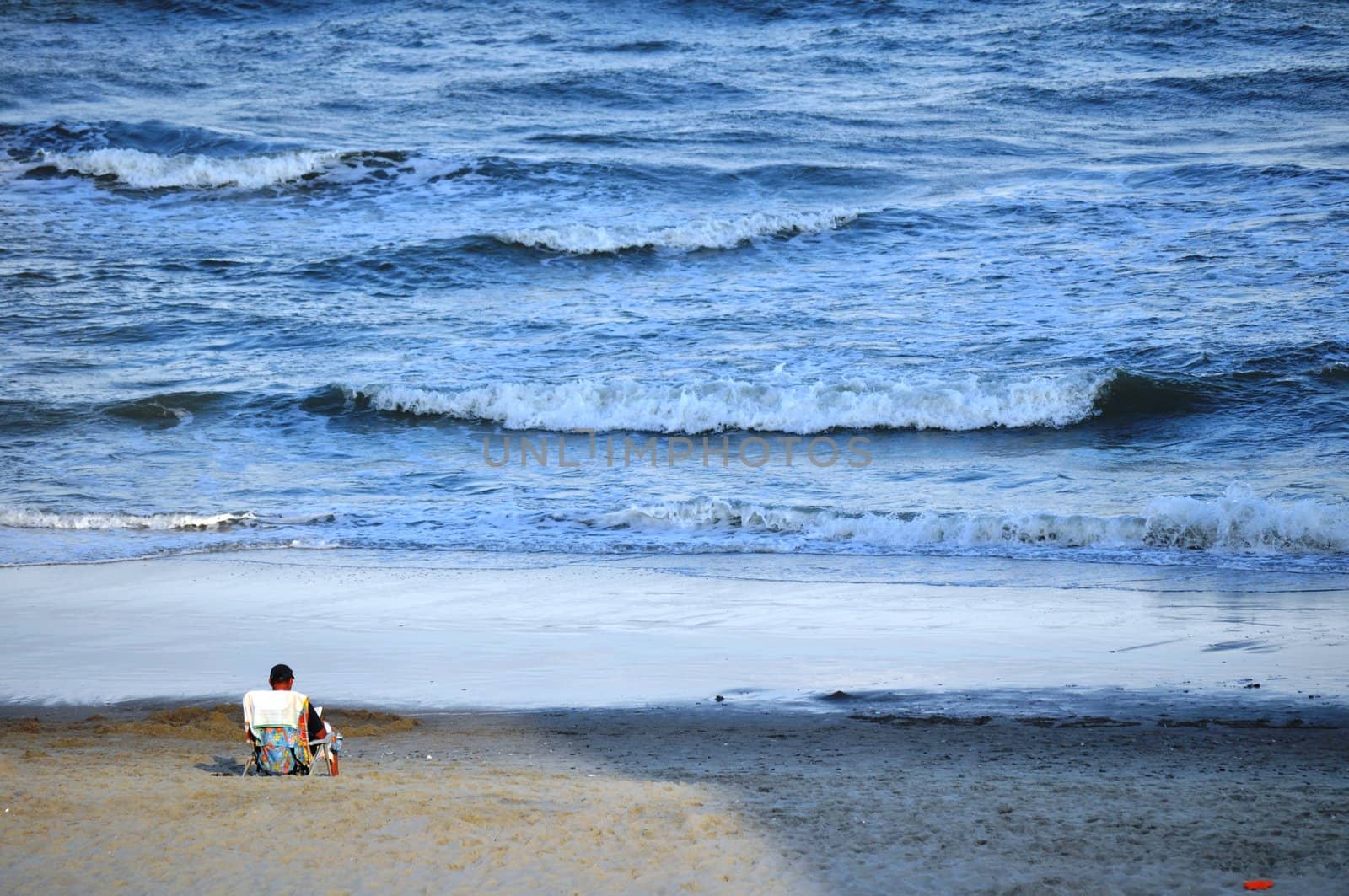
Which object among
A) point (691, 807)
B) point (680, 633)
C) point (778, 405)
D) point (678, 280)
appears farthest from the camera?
point (678, 280)

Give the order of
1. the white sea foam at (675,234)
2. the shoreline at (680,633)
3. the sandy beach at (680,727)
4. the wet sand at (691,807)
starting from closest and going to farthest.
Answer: the wet sand at (691,807) → the sandy beach at (680,727) → the shoreline at (680,633) → the white sea foam at (675,234)

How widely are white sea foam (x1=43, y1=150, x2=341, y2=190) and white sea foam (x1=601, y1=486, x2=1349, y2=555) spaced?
45.1 ft

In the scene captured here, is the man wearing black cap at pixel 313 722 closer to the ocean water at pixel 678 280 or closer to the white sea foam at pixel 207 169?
the ocean water at pixel 678 280

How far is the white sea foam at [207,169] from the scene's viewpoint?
69.6ft

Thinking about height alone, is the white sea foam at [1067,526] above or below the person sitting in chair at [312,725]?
above

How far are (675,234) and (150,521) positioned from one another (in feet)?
33.2

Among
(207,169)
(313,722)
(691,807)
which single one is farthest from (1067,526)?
(207,169)

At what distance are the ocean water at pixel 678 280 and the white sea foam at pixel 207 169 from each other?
0.06 m

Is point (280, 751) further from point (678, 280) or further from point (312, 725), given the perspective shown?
point (678, 280)

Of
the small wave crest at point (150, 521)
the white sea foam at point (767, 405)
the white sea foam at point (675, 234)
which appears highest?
the white sea foam at point (675, 234)

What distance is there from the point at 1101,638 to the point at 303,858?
4.53 meters

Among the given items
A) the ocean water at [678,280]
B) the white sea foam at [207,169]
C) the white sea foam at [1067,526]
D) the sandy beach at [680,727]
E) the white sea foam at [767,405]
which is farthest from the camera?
the white sea foam at [207,169]

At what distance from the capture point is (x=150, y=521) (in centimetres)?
1007

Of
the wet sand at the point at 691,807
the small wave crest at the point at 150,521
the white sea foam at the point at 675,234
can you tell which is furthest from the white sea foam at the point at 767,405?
the wet sand at the point at 691,807
